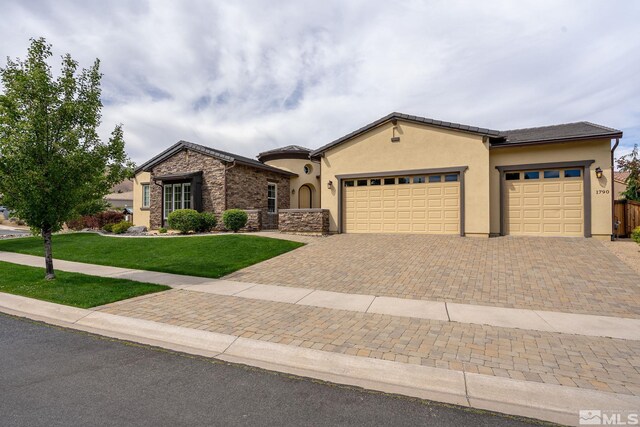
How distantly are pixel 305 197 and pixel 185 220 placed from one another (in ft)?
31.8

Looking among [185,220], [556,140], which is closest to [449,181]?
[556,140]

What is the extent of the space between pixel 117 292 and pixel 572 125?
1950cm

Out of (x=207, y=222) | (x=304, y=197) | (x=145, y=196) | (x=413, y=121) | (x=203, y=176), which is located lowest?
(x=207, y=222)

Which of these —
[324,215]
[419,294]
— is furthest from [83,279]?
[324,215]

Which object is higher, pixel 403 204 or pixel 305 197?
pixel 305 197

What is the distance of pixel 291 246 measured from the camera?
1310 cm

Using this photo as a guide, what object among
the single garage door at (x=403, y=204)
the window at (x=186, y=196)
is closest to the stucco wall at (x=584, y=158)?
the single garage door at (x=403, y=204)

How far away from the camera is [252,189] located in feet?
66.2

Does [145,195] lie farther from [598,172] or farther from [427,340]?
[598,172]

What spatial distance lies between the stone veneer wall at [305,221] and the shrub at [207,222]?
412 centimetres

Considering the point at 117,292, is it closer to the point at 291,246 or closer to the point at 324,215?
the point at 291,246

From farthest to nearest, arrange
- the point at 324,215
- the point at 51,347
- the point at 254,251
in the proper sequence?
the point at 324,215
the point at 254,251
the point at 51,347

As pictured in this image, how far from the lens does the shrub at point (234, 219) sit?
55.7ft

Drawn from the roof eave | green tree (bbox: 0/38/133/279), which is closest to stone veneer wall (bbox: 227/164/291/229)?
green tree (bbox: 0/38/133/279)
